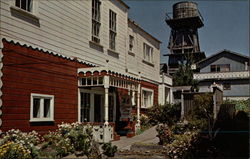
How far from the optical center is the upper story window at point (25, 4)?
11.1 meters

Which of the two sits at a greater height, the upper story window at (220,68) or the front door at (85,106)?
the upper story window at (220,68)

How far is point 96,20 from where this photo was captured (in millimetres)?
16328

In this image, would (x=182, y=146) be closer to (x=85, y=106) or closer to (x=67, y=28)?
(x=85, y=106)

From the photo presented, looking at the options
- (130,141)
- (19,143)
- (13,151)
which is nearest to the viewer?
(13,151)

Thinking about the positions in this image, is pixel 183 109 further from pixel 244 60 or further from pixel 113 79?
pixel 244 60

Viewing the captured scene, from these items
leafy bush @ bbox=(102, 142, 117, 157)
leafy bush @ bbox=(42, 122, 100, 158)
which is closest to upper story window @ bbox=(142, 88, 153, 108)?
leafy bush @ bbox=(42, 122, 100, 158)

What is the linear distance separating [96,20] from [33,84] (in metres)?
6.26

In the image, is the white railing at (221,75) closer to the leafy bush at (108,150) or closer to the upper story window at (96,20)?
the upper story window at (96,20)

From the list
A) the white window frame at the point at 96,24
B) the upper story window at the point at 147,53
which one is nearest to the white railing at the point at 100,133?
the white window frame at the point at 96,24

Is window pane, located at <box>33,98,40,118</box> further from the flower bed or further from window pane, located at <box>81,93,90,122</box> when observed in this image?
window pane, located at <box>81,93,90,122</box>

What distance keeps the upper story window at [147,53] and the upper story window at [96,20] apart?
811 cm

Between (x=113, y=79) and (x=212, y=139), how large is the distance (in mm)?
5944

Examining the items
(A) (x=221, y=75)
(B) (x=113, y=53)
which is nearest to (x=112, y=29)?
(B) (x=113, y=53)

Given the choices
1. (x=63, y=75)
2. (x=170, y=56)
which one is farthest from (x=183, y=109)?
(x=170, y=56)
